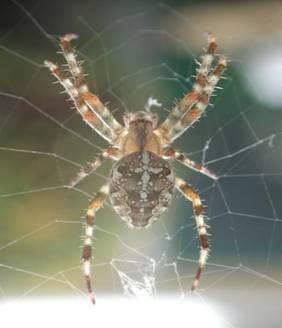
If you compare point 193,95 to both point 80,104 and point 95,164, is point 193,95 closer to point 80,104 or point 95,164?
point 80,104

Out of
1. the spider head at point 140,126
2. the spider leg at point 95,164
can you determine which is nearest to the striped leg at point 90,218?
the spider leg at point 95,164

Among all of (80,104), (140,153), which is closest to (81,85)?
(80,104)

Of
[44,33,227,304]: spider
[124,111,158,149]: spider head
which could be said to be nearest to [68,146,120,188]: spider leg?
[44,33,227,304]: spider

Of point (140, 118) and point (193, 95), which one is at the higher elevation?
point (193, 95)

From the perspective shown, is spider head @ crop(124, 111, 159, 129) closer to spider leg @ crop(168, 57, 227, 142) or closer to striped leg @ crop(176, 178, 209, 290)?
spider leg @ crop(168, 57, 227, 142)

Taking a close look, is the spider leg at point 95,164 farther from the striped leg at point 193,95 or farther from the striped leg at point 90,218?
the striped leg at point 193,95

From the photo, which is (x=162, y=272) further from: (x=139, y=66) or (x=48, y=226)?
(x=139, y=66)
